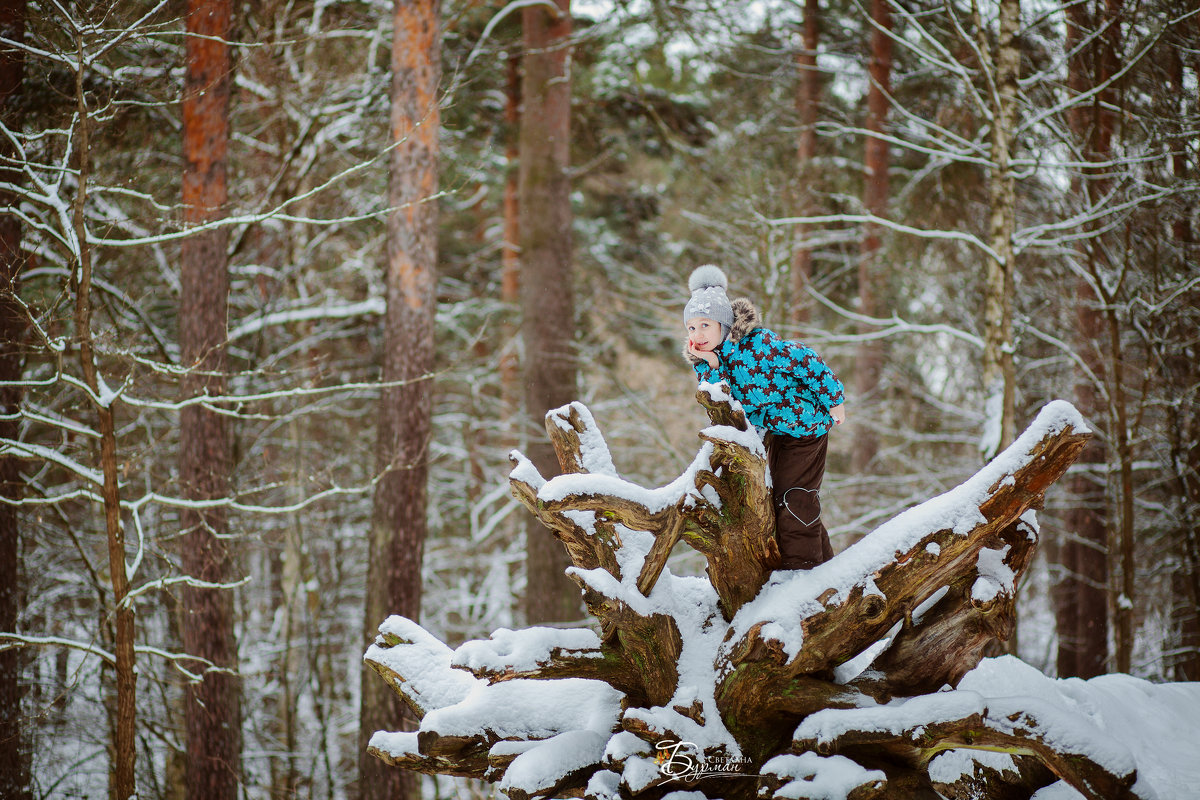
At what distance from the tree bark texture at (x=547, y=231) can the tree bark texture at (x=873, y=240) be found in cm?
389

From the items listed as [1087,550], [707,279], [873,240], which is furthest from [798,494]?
[873,240]

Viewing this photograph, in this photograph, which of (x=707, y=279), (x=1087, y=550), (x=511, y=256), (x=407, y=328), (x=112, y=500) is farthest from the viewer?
(x=511, y=256)

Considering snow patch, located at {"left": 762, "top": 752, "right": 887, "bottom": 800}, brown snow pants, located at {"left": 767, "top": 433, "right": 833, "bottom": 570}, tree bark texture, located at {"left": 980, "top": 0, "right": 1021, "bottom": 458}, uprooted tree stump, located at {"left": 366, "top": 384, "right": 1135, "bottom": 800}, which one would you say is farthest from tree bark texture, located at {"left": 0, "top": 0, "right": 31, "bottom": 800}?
tree bark texture, located at {"left": 980, "top": 0, "right": 1021, "bottom": 458}

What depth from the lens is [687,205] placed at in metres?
11.6

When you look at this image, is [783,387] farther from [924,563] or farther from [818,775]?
[818,775]

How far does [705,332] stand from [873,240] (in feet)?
29.9

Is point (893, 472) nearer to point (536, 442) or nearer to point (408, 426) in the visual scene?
point (536, 442)

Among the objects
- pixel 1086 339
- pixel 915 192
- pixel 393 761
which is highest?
pixel 915 192

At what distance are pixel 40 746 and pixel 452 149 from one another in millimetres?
9009

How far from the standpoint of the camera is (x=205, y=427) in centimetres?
686

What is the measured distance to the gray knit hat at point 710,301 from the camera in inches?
139

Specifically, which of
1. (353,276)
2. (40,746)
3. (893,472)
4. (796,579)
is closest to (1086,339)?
(893,472)

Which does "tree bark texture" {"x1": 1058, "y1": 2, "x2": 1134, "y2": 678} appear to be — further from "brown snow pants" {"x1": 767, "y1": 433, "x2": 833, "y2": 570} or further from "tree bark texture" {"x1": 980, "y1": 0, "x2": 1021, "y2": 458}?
"brown snow pants" {"x1": 767, "y1": 433, "x2": 833, "y2": 570}

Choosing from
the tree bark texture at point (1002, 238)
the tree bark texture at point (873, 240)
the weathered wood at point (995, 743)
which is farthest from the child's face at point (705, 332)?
the tree bark texture at point (873, 240)
